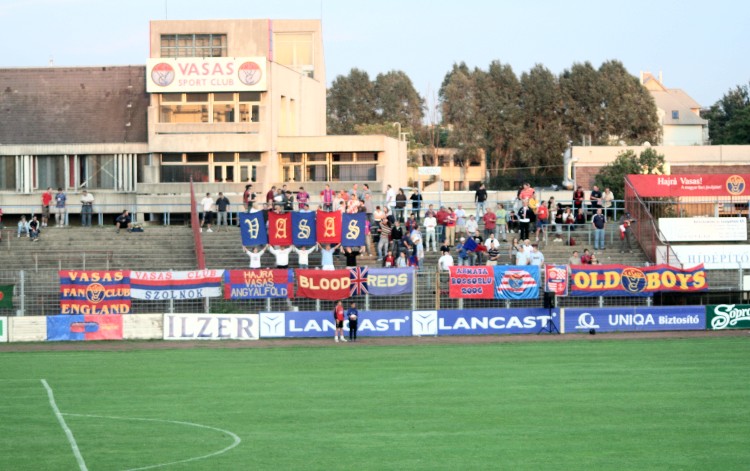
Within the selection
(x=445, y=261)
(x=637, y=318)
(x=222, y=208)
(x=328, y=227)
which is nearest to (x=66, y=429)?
(x=445, y=261)

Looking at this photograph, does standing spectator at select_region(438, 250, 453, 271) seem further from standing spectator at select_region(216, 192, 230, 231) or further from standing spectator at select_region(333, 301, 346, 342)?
standing spectator at select_region(216, 192, 230, 231)

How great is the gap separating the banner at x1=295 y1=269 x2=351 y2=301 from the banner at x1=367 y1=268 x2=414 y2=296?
90 centimetres

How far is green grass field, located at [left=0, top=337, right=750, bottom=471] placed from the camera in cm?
1747

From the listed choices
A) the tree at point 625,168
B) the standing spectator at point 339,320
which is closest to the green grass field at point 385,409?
Result: the standing spectator at point 339,320

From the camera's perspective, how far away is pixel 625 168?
7712 cm

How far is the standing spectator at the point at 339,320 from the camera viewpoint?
35.5m

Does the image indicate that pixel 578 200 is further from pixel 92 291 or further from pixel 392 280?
pixel 92 291

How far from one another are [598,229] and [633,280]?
549 centimetres

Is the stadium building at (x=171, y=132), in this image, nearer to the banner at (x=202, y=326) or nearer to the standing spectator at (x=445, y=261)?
the standing spectator at (x=445, y=261)

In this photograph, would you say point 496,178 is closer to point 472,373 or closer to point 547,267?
point 547,267

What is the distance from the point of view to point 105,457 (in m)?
17.5

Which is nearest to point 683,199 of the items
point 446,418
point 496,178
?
point 446,418

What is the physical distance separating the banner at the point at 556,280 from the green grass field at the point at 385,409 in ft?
14.4

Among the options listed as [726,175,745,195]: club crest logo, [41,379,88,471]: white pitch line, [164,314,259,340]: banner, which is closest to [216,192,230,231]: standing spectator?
[164,314,259,340]: banner
